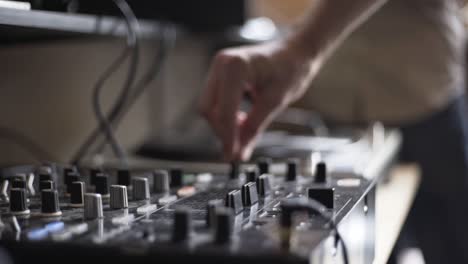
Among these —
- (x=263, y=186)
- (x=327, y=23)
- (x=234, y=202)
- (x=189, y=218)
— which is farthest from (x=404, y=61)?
(x=189, y=218)

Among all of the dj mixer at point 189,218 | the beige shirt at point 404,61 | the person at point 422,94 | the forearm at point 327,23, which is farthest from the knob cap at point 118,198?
the beige shirt at point 404,61

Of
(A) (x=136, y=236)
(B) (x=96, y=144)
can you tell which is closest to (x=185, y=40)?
(B) (x=96, y=144)

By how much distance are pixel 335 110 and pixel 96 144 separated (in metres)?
0.85

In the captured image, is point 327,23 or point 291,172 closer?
point 291,172

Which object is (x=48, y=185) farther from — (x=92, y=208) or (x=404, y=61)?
(x=404, y=61)

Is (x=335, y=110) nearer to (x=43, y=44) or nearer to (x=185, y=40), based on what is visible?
(x=185, y=40)

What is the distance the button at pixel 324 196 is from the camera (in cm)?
64

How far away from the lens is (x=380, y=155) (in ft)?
4.15

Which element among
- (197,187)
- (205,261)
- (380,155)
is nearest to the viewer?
(205,261)

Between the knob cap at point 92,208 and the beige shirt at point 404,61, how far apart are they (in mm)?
1313

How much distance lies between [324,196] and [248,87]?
1.43ft

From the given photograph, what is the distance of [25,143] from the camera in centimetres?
129

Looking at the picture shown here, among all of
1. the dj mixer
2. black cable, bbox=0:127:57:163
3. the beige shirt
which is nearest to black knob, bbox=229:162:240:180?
the dj mixer

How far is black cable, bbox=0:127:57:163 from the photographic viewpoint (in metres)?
1.24
